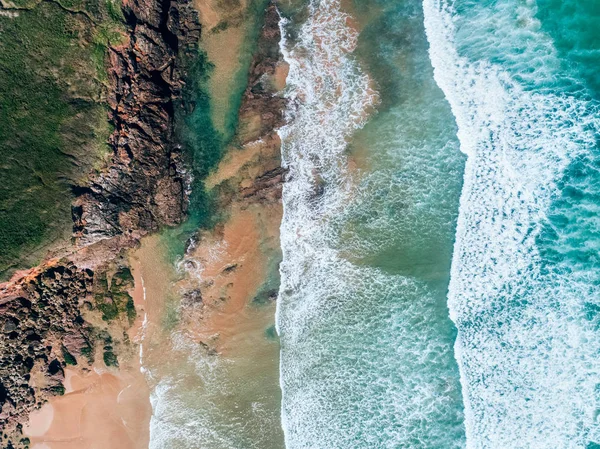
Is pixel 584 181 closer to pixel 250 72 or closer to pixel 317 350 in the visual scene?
pixel 317 350

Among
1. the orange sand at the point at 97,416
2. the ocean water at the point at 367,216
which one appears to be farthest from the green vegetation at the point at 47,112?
the ocean water at the point at 367,216

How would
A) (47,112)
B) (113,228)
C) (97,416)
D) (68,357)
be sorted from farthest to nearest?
1. (97,416)
2. (68,357)
3. (113,228)
4. (47,112)

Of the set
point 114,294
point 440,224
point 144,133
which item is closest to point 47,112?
point 144,133

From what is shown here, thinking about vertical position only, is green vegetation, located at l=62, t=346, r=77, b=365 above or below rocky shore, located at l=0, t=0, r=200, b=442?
below

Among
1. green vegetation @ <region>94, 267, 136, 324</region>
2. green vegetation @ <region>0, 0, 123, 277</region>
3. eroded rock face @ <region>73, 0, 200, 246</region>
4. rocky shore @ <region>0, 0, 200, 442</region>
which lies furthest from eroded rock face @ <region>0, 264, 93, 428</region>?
eroded rock face @ <region>73, 0, 200, 246</region>

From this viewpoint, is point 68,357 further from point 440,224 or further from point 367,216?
point 440,224

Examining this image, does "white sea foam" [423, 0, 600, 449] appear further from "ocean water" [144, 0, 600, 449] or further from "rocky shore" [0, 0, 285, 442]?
"rocky shore" [0, 0, 285, 442]
